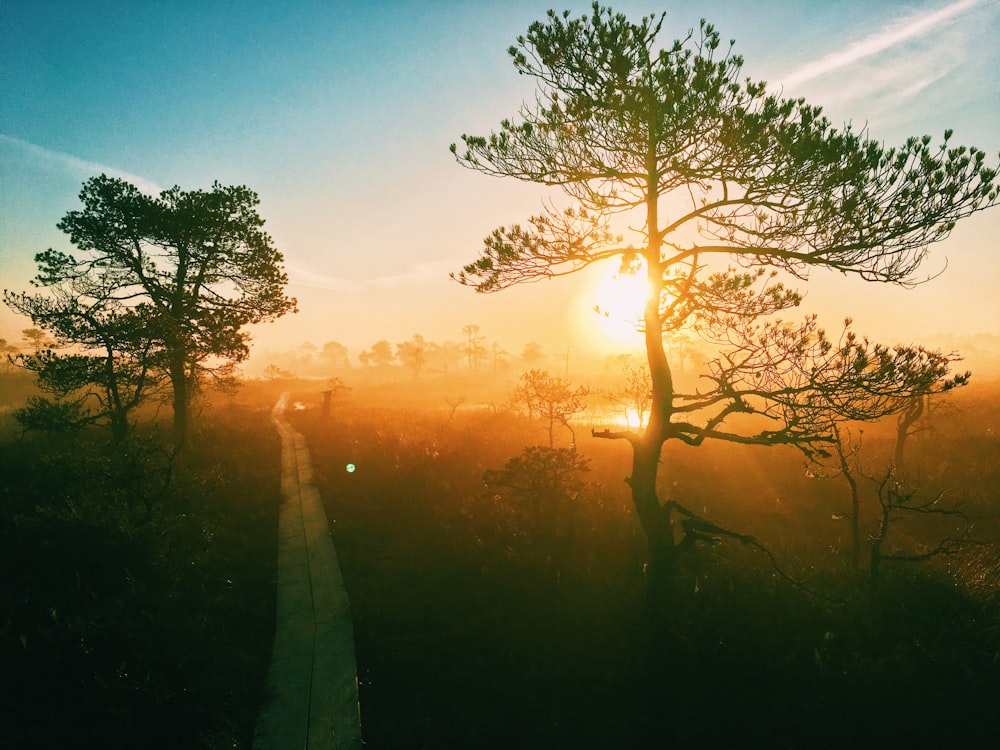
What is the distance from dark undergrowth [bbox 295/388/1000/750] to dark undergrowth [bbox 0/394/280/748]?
2.16 meters

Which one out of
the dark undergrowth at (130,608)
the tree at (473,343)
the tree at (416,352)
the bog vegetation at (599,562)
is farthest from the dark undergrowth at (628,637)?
the tree at (473,343)

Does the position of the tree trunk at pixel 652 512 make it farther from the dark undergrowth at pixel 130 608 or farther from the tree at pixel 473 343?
the tree at pixel 473 343

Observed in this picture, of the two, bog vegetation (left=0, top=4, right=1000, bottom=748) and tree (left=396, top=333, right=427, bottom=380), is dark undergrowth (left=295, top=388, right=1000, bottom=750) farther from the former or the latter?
tree (left=396, top=333, right=427, bottom=380)

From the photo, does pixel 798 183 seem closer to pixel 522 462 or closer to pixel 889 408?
pixel 889 408

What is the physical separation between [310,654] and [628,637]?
5.93 m

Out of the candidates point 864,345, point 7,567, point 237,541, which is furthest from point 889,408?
point 7,567

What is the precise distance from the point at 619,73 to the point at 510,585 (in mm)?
10187

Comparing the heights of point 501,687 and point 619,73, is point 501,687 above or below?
below

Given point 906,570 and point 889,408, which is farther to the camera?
point 906,570

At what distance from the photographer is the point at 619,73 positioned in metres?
6.29

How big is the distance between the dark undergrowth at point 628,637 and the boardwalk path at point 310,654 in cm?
31

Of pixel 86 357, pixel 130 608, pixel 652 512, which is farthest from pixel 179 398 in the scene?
pixel 652 512

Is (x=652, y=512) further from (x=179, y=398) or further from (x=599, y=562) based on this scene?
(x=179, y=398)

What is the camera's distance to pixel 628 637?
7840mm
